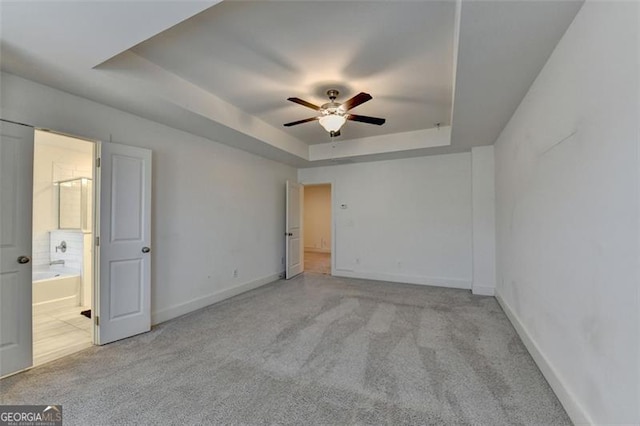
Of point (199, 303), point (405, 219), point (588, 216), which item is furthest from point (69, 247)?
point (588, 216)

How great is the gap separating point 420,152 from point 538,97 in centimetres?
252

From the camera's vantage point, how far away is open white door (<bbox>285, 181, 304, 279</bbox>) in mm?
5543

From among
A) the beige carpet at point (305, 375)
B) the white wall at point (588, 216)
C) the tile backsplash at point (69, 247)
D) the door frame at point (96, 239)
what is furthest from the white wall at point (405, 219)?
the tile backsplash at point (69, 247)

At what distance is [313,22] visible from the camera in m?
2.00

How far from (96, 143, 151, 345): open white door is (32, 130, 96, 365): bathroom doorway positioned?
123 cm

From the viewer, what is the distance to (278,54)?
2.41m

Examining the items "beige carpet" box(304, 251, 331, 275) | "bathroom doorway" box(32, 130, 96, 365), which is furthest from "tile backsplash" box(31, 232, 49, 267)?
"beige carpet" box(304, 251, 331, 275)

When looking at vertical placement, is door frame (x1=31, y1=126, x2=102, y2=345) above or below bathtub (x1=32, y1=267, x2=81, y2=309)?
above

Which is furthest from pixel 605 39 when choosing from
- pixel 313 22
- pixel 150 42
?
pixel 150 42

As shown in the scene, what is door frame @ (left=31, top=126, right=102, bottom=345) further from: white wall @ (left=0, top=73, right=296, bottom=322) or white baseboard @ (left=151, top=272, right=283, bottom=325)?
white baseboard @ (left=151, top=272, right=283, bottom=325)

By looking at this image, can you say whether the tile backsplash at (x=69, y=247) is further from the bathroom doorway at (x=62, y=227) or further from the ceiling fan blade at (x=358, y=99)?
the ceiling fan blade at (x=358, y=99)

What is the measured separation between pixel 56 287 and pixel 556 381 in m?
5.73

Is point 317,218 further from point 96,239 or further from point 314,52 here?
point 314,52

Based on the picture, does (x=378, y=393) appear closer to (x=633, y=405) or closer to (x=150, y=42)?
(x=633, y=405)
